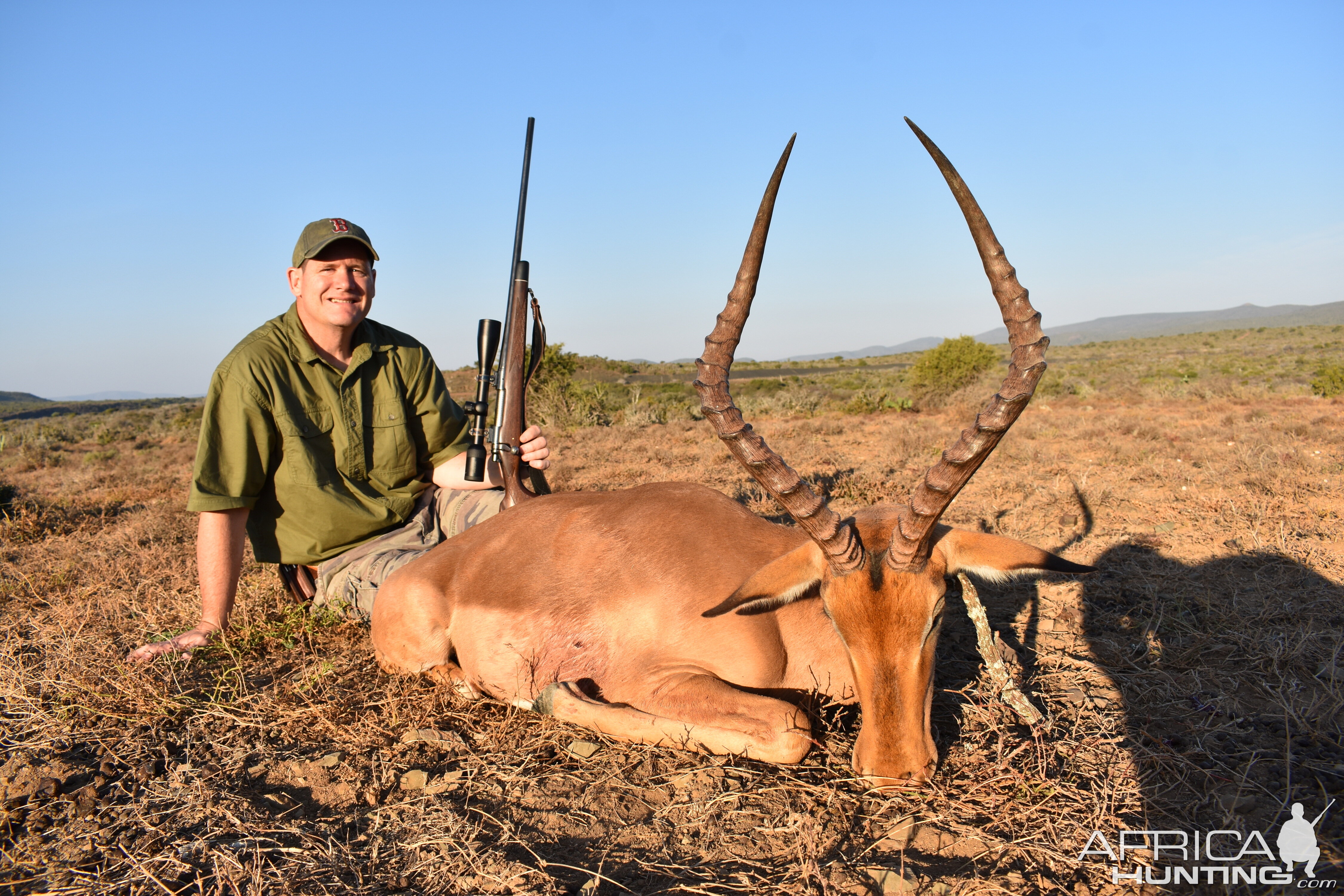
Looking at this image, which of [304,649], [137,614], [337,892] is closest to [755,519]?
[337,892]

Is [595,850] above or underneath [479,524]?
underneath

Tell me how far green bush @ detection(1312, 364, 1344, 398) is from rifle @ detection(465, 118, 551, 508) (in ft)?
66.4

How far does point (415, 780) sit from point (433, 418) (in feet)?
10.5

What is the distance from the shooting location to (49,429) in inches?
1025

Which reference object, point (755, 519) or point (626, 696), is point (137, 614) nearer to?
point (626, 696)

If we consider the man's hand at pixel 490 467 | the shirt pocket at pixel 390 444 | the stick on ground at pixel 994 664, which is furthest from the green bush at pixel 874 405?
the stick on ground at pixel 994 664

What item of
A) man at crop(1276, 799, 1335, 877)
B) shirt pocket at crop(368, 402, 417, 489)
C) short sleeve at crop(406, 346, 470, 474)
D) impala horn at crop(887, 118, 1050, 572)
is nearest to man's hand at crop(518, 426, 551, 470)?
short sleeve at crop(406, 346, 470, 474)

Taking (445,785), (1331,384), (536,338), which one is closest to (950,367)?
(1331,384)

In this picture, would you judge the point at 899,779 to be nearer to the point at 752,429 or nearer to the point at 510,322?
the point at 752,429

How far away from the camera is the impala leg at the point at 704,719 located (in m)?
3.16

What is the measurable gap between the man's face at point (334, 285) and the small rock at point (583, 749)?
3382 millimetres

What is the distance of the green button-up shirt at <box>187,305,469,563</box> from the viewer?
4.75m

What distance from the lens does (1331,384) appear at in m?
18.3

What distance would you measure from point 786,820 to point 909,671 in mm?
741
